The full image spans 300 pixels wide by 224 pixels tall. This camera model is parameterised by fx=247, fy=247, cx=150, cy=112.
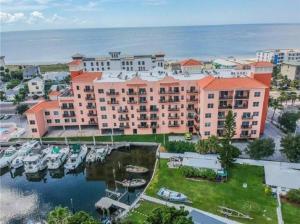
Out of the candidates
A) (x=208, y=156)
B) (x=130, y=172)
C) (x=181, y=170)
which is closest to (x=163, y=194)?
(x=181, y=170)

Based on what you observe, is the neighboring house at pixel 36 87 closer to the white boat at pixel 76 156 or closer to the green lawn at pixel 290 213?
the white boat at pixel 76 156

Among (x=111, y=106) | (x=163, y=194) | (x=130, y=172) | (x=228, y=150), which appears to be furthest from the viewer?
(x=111, y=106)

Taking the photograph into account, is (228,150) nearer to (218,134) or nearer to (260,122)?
(218,134)

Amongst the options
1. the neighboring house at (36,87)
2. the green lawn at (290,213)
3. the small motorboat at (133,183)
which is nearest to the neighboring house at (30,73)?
the neighboring house at (36,87)

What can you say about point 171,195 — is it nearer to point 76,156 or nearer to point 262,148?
point 262,148

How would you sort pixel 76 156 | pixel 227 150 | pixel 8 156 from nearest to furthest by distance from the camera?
pixel 227 150
pixel 76 156
pixel 8 156

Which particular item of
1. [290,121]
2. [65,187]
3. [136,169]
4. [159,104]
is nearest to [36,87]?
[159,104]

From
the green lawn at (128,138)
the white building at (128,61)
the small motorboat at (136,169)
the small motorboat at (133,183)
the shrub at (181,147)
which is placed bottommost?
the small motorboat at (133,183)
